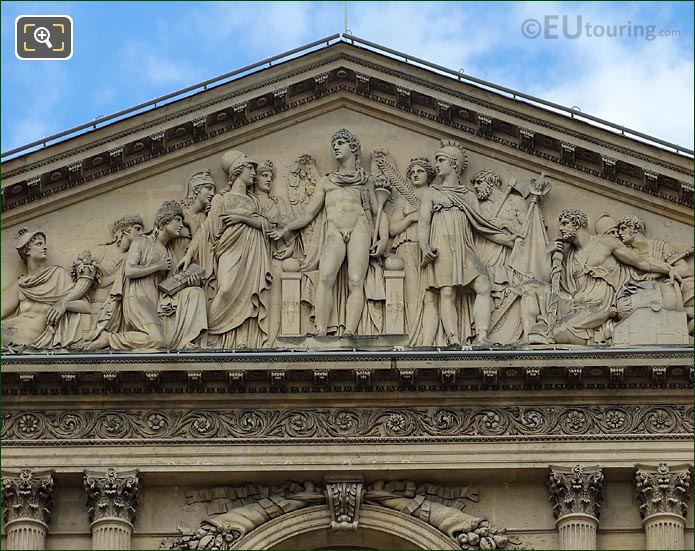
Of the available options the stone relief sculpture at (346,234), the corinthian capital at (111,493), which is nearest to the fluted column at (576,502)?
the stone relief sculpture at (346,234)

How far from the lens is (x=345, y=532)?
35.6 meters

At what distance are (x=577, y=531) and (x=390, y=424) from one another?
9.67ft

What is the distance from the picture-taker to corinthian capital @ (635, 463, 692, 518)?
115 ft

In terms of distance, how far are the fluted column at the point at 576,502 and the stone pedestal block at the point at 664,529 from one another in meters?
0.75

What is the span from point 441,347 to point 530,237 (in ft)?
7.64

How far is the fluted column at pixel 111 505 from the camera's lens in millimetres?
35156

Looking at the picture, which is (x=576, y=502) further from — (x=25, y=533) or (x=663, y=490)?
(x=25, y=533)

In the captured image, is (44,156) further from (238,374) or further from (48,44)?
(238,374)

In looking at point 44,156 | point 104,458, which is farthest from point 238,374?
point 44,156

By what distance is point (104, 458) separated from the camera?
3562 cm

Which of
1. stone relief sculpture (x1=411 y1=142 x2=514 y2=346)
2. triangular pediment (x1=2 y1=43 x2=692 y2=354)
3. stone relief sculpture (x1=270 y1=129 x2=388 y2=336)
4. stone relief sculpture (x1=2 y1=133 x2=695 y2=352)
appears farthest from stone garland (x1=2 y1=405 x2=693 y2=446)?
triangular pediment (x1=2 y1=43 x2=692 y2=354)

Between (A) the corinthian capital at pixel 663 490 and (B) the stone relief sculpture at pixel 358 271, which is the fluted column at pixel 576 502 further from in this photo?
(B) the stone relief sculpture at pixel 358 271

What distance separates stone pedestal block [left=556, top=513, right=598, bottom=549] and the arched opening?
161cm

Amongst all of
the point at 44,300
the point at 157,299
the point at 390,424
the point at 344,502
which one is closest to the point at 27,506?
the point at 44,300
